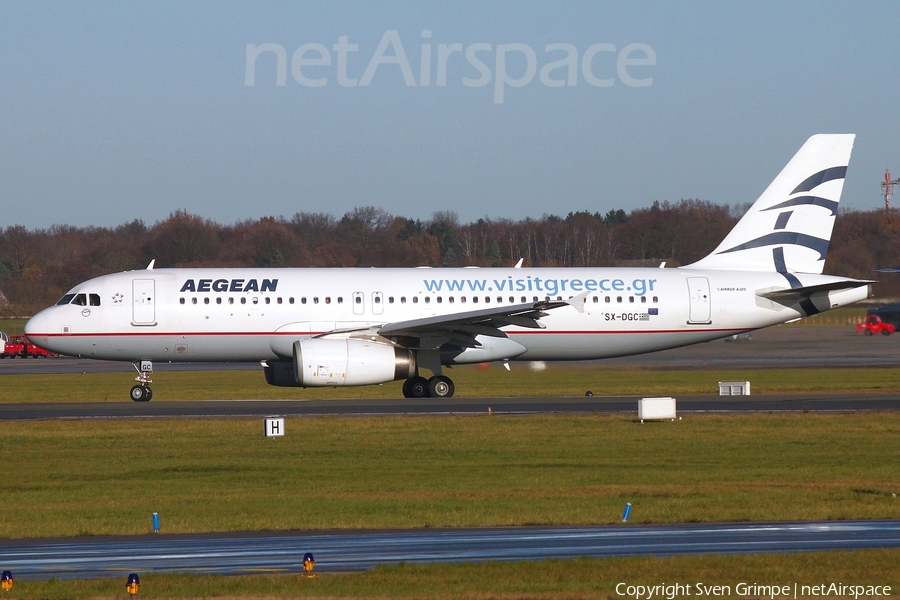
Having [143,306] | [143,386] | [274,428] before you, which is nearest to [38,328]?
[143,306]

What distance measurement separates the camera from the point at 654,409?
81.5 feet

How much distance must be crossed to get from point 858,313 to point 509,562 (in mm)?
61366

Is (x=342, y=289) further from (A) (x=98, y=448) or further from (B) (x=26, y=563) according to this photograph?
(B) (x=26, y=563)

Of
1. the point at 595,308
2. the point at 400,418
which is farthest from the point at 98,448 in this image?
the point at 595,308

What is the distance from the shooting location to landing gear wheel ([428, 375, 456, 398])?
31.9 meters

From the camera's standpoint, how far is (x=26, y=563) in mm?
11211

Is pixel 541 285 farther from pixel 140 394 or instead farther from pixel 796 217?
pixel 140 394

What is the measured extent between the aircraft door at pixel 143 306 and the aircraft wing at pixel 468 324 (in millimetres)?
6318

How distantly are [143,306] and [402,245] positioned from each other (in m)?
60.3

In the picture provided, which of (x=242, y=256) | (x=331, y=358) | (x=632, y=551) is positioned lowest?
(x=632, y=551)

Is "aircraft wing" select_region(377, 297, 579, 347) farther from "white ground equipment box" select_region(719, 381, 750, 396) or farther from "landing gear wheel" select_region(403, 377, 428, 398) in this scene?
"white ground equipment box" select_region(719, 381, 750, 396)

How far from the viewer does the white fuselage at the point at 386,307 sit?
31.8 metres

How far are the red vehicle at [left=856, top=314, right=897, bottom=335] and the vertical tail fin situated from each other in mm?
26956

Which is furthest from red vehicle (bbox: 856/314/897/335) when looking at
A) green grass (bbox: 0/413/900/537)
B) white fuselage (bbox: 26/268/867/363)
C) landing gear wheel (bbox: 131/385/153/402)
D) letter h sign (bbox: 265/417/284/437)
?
letter h sign (bbox: 265/417/284/437)
